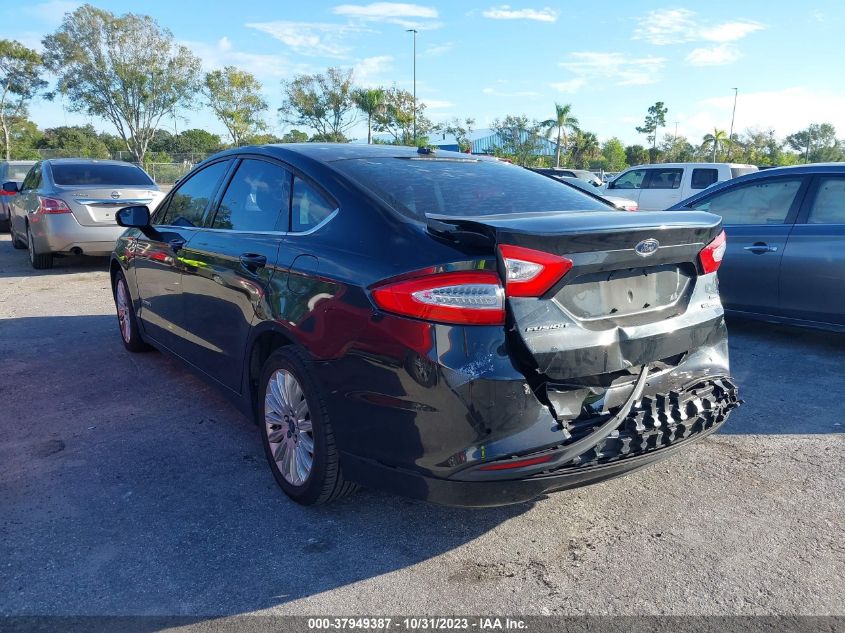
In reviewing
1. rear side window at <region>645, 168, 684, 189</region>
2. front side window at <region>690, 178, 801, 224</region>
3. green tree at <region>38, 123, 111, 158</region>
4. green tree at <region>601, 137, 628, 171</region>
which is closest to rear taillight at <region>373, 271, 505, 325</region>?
front side window at <region>690, 178, 801, 224</region>

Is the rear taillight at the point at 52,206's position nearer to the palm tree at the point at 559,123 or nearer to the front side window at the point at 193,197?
the front side window at the point at 193,197

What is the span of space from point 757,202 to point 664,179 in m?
10.7

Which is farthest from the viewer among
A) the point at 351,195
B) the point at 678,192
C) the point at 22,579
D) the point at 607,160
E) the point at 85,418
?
the point at 607,160

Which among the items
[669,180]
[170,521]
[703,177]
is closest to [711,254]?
[170,521]

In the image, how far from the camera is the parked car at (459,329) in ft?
7.98

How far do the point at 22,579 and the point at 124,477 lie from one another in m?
0.89

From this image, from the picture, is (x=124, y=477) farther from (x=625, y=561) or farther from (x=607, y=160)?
(x=607, y=160)

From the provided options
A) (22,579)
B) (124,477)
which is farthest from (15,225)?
(22,579)

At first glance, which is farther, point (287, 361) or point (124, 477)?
point (124, 477)

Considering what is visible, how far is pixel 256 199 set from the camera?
3680 mm

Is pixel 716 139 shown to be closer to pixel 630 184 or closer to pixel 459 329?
pixel 630 184

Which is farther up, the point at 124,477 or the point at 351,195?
the point at 351,195

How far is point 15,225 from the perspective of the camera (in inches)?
469

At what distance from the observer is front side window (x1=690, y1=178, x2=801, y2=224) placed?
19.7ft
